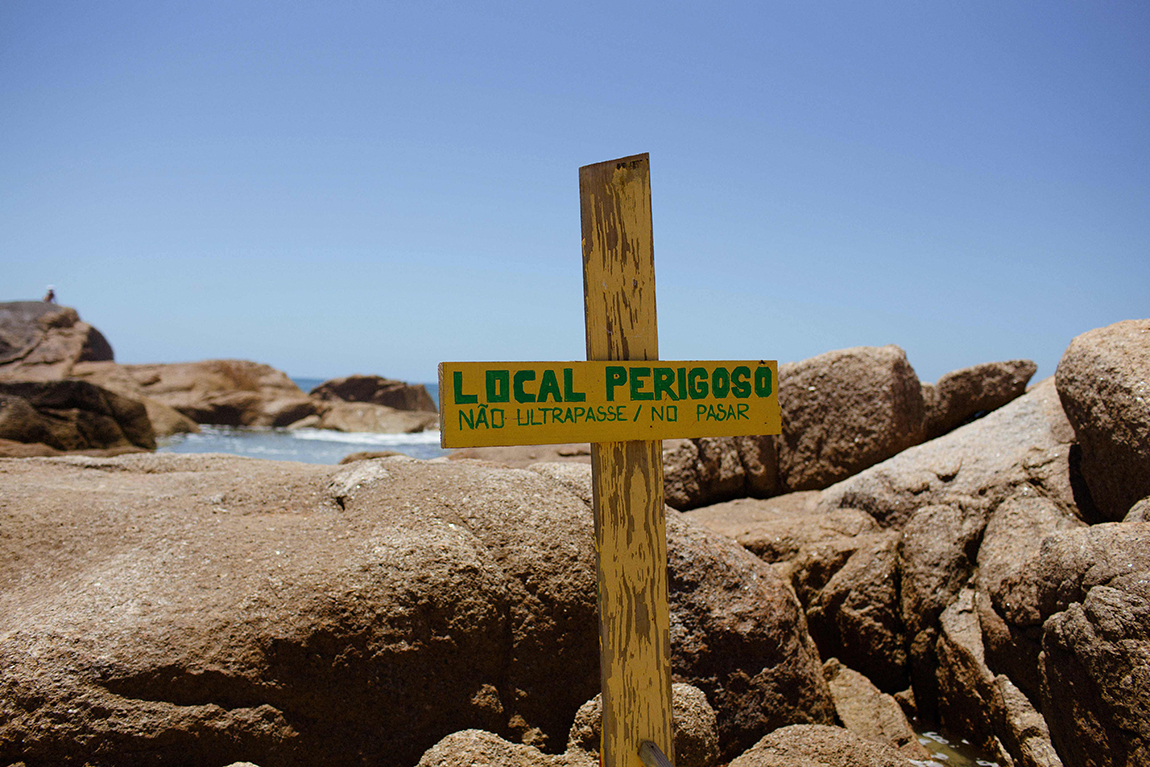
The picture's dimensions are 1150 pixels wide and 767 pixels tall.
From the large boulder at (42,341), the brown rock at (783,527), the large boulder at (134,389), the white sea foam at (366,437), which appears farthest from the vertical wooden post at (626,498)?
the large boulder at (42,341)

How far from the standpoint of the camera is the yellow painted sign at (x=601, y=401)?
81.8 inches

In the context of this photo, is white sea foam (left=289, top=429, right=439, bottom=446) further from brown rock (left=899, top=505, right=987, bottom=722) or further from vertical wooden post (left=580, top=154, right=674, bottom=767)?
vertical wooden post (left=580, top=154, right=674, bottom=767)

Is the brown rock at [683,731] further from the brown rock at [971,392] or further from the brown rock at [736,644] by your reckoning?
the brown rock at [971,392]

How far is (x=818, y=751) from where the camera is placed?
121 inches

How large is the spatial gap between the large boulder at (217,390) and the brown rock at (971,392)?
26.0m


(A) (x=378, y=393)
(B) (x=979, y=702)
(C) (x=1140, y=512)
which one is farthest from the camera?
(A) (x=378, y=393)

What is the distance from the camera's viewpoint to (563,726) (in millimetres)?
3072

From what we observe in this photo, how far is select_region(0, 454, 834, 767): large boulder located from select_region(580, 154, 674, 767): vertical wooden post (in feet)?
2.92

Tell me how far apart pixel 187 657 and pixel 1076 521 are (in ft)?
15.3

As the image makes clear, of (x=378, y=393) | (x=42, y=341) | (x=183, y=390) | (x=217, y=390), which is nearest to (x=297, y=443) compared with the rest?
(x=217, y=390)

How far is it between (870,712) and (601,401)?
2.80 meters

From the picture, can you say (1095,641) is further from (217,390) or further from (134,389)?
(217,390)

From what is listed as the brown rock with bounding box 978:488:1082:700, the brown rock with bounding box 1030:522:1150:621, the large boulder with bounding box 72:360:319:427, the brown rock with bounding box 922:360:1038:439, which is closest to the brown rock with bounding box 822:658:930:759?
the brown rock with bounding box 978:488:1082:700

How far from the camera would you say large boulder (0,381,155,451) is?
15.1 metres
